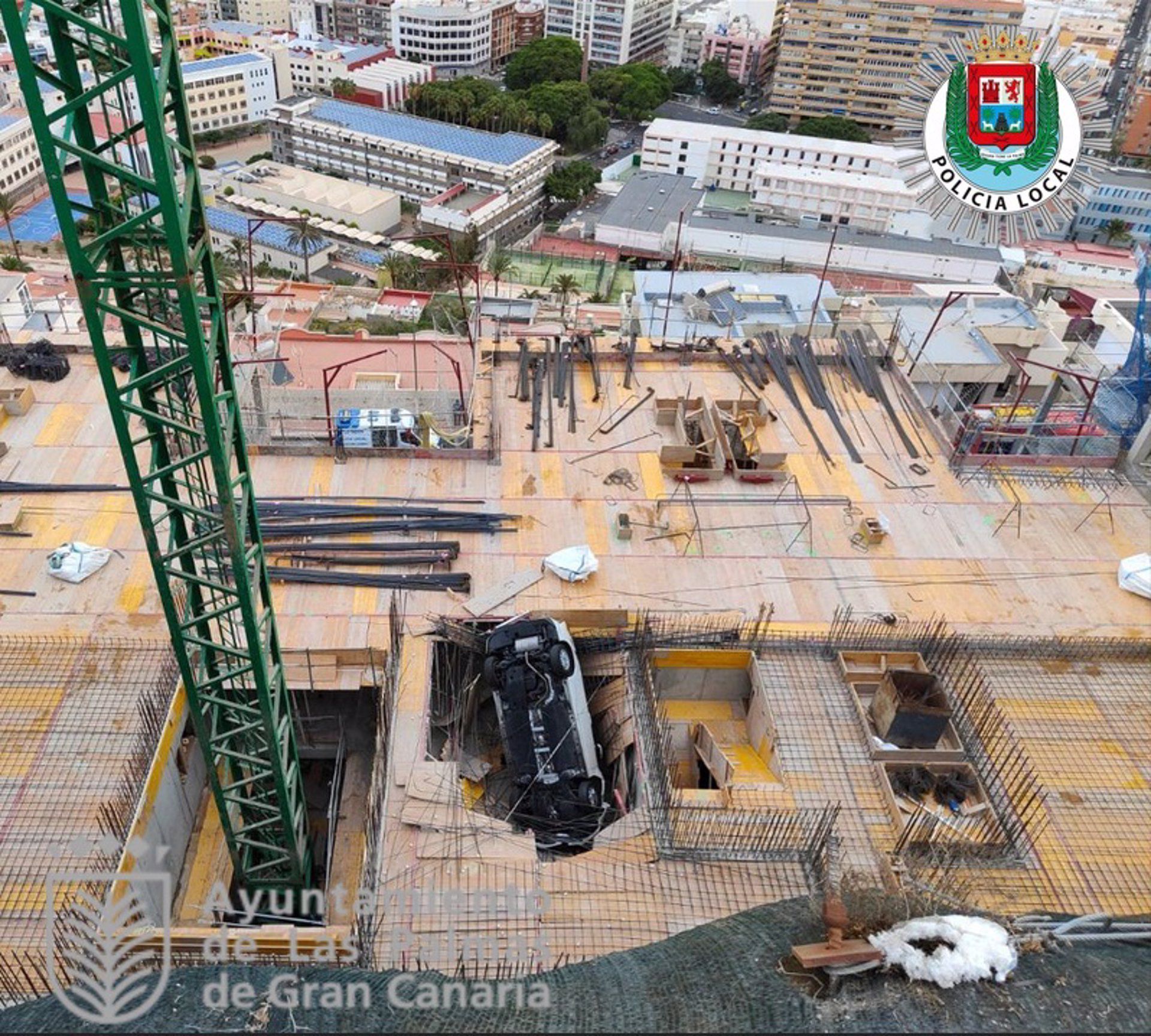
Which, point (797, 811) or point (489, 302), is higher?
point (797, 811)

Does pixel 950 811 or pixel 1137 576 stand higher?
pixel 1137 576

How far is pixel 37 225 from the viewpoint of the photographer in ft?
235

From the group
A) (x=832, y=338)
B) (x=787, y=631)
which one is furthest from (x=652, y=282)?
(x=787, y=631)

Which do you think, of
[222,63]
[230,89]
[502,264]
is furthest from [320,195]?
[222,63]

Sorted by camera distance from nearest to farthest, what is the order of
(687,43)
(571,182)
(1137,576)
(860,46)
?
(1137,576) → (571,182) → (860,46) → (687,43)

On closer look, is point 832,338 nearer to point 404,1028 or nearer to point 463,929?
point 463,929

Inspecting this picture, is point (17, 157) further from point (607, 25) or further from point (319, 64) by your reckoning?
point (607, 25)

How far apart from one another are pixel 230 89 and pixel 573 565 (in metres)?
94.2

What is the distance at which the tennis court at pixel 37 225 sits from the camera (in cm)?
6988

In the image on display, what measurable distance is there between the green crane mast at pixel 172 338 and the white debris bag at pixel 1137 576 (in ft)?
65.3

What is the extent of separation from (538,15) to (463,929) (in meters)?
125

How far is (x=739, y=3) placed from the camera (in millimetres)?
116062

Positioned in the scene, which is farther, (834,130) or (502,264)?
(834,130)

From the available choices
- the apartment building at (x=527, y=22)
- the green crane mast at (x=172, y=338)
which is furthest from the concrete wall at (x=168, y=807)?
the apartment building at (x=527, y=22)
